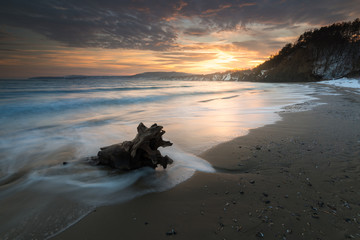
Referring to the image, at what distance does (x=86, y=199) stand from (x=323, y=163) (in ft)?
11.1

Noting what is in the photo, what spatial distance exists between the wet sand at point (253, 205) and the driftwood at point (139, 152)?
2.09ft

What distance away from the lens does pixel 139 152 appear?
2789mm

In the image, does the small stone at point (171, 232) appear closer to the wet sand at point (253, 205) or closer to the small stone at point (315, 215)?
the wet sand at point (253, 205)

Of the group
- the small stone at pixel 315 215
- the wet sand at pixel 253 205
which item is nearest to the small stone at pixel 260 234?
the wet sand at pixel 253 205

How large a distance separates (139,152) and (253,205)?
171cm

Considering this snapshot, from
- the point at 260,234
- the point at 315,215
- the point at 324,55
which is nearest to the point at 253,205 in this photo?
the point at 260,234

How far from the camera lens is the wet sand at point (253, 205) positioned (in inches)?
63.6

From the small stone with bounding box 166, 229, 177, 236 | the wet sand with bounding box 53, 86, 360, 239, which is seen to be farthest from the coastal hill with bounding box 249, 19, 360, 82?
the small stone with bounding box 166, 229, 177, 236

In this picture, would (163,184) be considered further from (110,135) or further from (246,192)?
(110,135)

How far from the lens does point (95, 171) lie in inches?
112

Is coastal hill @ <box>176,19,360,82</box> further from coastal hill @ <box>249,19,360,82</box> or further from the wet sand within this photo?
the wet sand

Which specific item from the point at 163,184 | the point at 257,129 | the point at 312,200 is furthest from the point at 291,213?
the point at 257,129

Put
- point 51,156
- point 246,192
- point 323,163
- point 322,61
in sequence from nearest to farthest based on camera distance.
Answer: point 246,192 < point 323,163 < point 51,156 < point 322,61

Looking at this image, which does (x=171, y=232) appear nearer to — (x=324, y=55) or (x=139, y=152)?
(x=139, y=152)
